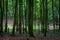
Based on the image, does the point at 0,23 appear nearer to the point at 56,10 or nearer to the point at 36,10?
the point at 36,10

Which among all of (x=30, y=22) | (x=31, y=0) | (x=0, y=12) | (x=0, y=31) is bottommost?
(x=0, y=31)

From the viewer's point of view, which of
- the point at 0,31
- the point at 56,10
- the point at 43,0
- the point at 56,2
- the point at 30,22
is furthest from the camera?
the point at 56,10

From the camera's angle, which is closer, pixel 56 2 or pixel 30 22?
pixel 30 22

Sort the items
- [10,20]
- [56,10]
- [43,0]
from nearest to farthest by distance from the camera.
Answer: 1. [43,0]
2. [56,10]
3. [10,20]

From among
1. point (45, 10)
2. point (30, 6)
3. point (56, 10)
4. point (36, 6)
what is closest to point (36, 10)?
point (36, 6)

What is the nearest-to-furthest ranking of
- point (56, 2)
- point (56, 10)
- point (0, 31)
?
point (0, 31), point (56, 2), point (56, 10)

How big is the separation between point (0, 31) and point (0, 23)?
0.42 metres

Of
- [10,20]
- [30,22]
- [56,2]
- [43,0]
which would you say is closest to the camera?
[30,22]

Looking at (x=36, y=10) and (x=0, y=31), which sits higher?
(x=36, y=10)

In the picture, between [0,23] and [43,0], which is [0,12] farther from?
[43,0]

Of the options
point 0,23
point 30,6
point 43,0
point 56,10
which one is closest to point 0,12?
point 0,23

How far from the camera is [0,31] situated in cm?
781

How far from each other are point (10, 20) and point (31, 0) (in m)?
9.06

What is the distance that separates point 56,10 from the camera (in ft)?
38.1
